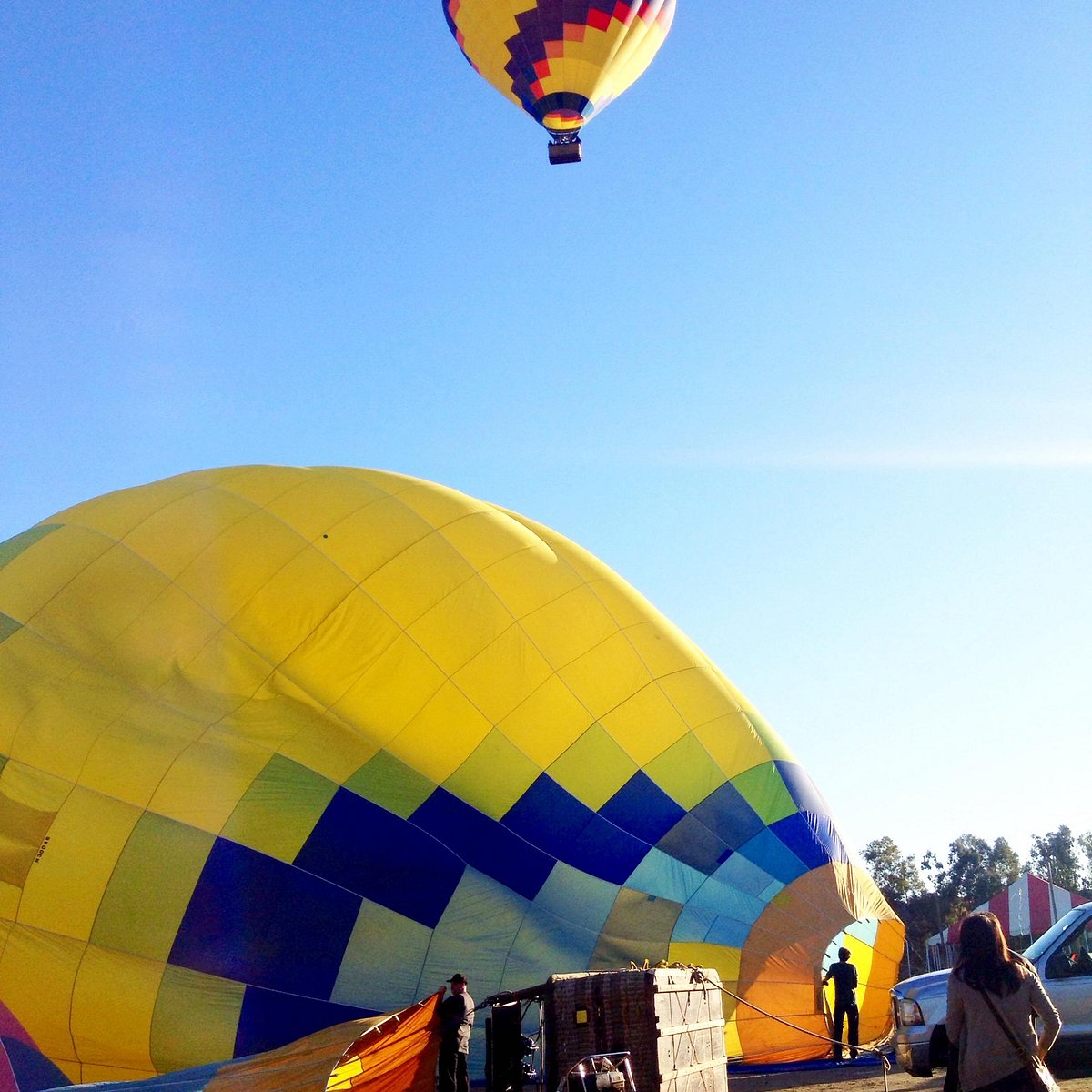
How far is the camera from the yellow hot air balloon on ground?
16781mm

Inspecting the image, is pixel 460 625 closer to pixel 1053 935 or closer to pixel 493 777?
pixel 493 777

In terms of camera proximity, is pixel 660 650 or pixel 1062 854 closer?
pixel 660 650

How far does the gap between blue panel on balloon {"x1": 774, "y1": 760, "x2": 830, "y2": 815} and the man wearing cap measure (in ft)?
10.2

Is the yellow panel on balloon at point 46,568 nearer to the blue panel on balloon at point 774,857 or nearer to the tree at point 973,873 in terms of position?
the blue panel on balloon at point 774,857

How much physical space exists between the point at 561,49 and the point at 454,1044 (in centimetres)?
1392

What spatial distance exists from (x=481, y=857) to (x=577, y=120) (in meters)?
12.9

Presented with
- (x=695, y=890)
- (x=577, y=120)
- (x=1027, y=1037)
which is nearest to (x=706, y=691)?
(x=695, y=890)

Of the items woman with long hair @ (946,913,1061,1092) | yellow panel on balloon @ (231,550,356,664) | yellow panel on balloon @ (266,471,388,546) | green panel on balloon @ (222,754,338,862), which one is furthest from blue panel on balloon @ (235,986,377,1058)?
woman with long hair @ (946,913,1061,1092)

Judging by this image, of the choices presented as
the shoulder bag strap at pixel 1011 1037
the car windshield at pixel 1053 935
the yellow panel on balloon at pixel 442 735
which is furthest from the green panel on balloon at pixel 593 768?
the shoulder bag strap at pixel 1011 1037

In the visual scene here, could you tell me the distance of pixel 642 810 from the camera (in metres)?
8.54

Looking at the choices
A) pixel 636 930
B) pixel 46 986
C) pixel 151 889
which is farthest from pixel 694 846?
pixel 46 986

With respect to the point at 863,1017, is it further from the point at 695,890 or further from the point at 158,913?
the point at 158,913

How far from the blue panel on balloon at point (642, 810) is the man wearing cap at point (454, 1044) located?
1.92m

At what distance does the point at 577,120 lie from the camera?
1823 cm
